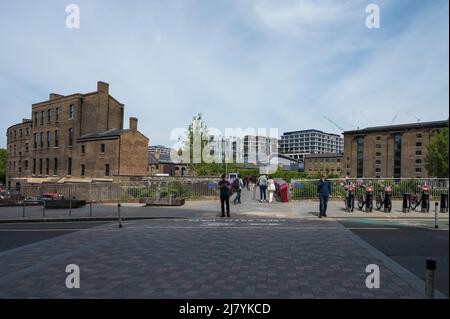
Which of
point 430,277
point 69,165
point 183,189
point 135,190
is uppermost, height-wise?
point 69,165

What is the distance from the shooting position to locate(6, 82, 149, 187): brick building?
35.8m

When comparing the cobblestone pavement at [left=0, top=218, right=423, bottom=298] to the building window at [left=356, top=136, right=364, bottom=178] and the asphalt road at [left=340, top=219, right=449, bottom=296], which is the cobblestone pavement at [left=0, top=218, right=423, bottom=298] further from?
the building window at [left=356, top=136, right=364, bottom=178]

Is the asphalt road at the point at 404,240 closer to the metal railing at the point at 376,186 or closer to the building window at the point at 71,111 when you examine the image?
the metal railing at the point at 376,186

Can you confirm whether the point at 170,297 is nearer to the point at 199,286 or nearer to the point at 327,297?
the point at 199,286

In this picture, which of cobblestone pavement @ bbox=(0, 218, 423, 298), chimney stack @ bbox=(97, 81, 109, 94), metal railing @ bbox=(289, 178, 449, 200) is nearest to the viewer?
cobblestone pavement @ bbox=(0, 218, 423, 298)

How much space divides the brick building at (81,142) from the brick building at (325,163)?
264ft

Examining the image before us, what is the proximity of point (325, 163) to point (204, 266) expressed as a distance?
11121cm

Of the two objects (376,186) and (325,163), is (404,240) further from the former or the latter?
(325,163)

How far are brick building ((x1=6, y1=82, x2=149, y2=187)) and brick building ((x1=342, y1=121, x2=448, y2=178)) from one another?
67516 millimetres

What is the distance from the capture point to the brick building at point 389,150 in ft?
238

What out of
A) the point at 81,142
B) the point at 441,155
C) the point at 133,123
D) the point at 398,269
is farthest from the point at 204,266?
the point at 81,142

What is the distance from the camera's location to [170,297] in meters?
4.40

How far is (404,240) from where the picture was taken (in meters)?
8.40

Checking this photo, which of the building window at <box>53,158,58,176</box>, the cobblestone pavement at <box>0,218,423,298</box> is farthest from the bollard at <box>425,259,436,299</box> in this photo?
the building window at <box>53,158,58,176</box>
